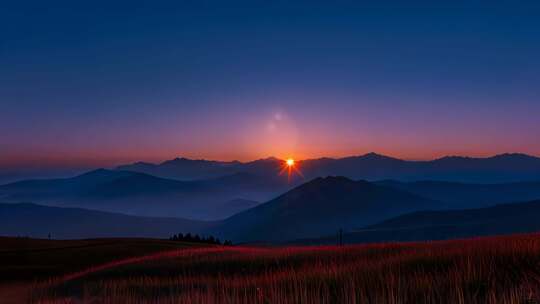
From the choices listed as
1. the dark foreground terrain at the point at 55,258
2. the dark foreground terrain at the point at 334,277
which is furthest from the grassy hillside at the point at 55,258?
the dark foreground terrain at the point at 334,277

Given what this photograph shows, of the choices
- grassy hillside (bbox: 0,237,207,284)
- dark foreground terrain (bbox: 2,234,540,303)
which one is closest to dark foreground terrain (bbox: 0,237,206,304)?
grassy hillside (bbox: 0,237,207,284)

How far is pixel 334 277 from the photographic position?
995 cm

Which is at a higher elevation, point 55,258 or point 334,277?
point 334,277

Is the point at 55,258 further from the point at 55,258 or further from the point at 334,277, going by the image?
the point at 334,277

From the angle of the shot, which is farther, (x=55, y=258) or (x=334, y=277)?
(x=55, y=258)

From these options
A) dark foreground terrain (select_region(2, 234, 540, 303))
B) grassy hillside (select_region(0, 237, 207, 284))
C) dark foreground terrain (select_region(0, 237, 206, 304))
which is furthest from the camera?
grassy hillside (select_region(0, 237, 207, 284))

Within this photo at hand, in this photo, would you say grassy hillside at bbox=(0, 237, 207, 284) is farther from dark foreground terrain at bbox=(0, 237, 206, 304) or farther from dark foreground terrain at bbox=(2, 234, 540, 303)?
dark foreground terrain at bbox=(2, 234, 540, 303)

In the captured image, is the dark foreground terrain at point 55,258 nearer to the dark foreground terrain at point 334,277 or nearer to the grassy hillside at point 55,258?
the grassy hillside at point 55,258

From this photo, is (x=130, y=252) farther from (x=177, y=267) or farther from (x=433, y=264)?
(x=433, y=264)

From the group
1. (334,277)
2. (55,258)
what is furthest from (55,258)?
(334,277)

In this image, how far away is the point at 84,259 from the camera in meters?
40.2

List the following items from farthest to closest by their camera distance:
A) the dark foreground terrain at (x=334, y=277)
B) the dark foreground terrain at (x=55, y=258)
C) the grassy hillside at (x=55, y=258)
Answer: the grassy hillside at (x=55, y=258), the dark foreground terrain at (x=55, y=258), the dark foreground terrain at (x=334, y=277)

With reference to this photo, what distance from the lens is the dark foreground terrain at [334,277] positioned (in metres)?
6.64

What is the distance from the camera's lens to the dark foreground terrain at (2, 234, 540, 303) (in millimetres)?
6641
